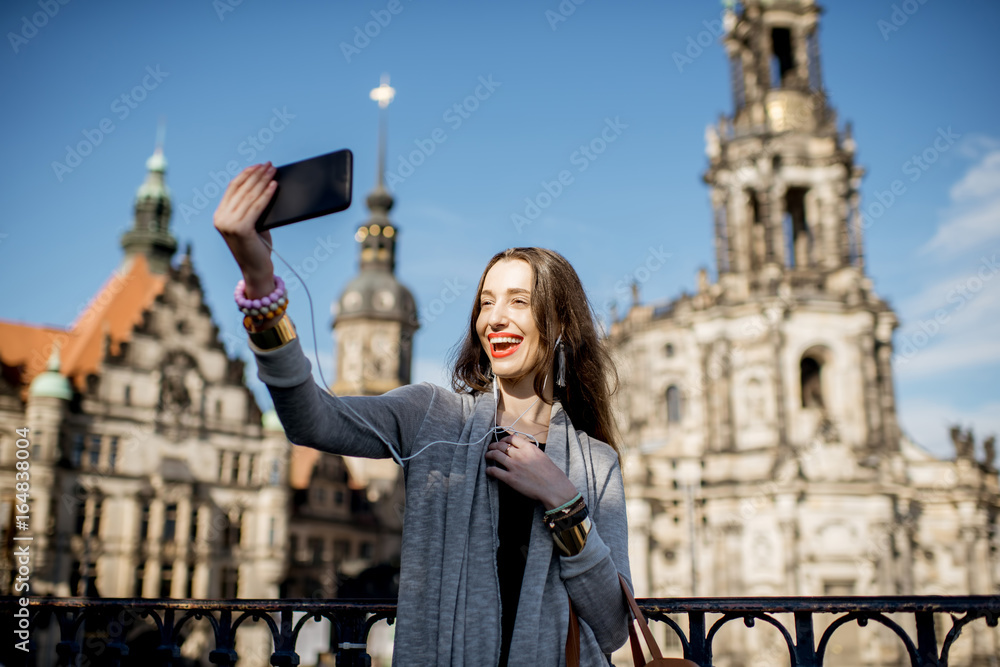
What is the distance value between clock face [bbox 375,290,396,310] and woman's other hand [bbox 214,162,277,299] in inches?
2090

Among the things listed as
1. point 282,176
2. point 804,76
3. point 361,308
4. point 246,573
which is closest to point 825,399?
point 804,76

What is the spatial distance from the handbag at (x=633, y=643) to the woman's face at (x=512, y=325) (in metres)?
0.81

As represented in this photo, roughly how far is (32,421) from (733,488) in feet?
91.7

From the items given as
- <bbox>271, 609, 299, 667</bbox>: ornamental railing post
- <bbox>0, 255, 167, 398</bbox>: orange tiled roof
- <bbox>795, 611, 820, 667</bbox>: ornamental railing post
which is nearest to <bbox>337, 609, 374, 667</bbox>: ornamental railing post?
<bbox>271, 609, 299, 667</bbox>: ornamental railing post

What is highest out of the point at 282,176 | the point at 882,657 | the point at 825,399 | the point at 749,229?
the point at 749,229

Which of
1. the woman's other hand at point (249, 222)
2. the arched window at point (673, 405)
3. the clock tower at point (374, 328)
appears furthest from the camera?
the clock tower at point (374, 328)

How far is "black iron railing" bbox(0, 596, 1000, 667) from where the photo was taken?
146 inches

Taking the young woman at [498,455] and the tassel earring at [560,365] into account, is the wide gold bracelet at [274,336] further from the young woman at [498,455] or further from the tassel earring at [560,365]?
the tassel earring at [560,365]

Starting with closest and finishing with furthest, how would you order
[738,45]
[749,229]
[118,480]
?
[118,480], [749,229], [738,45]

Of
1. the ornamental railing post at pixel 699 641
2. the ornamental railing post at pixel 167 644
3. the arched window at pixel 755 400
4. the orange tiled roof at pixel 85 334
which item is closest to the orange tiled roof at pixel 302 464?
the orange tiled roof at pixel 85 334

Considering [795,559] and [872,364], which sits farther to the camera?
[872,364]

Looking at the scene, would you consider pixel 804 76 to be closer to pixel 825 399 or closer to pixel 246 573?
pixel 825 399

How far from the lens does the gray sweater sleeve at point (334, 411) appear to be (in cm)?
219

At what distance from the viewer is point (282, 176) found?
2.15 meters
